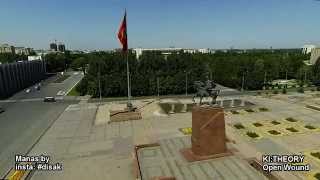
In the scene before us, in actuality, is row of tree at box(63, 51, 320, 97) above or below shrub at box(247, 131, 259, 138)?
above

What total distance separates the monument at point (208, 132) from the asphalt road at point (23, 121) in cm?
1538

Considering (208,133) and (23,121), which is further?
(23,121)

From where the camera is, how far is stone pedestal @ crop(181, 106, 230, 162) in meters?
19.9

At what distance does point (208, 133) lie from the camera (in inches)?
792

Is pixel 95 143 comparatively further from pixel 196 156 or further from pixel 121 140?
pixel 196 156

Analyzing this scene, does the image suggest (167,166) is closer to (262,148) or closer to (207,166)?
(207,166)

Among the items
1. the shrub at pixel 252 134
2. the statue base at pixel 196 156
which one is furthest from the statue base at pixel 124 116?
the statue base at pixel 196 156

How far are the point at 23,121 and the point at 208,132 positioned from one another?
28002mm

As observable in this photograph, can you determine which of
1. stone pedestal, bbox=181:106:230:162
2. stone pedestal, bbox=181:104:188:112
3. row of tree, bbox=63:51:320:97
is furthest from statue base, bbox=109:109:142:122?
stone pedestal, bbox=181:106:230:162

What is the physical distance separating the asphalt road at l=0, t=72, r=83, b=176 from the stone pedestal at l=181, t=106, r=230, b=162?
1542cm

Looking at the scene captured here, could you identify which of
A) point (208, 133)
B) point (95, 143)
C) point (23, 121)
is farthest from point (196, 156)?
point (23, 121)

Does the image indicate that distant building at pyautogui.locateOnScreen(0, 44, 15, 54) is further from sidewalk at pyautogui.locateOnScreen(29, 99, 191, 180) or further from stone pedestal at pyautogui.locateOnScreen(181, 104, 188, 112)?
stone pedestal at pyautogui.locateOnScreen(181, 104, 188, 112)

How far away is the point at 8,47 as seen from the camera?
6609 inches

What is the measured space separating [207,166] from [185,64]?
1698 inches
